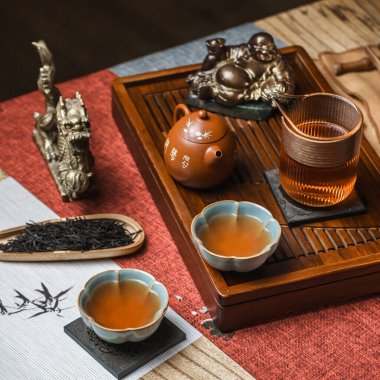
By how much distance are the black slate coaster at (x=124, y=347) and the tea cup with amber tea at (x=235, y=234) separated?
0.18 meters

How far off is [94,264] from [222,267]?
348mm

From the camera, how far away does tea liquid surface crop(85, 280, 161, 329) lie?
1.68 metres

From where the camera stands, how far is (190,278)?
190 centimetres

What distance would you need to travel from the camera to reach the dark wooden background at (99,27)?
10.3ft

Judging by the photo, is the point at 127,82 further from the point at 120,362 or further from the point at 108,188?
the point at 120,362

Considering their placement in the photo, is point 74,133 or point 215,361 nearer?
point 215,361

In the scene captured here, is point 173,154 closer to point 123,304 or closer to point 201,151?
point 201,151

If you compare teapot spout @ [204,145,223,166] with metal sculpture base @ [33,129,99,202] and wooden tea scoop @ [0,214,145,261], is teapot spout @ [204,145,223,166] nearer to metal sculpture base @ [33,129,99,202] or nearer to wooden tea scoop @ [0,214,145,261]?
wooden tea scoop @ [0,214,145,261]

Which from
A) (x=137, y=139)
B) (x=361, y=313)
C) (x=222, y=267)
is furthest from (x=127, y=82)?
(x=361, y=313)

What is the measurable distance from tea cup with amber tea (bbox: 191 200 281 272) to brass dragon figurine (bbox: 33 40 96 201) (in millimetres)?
355

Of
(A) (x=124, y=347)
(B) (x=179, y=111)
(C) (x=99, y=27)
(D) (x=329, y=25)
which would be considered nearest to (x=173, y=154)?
(B) (x=179, y=111)

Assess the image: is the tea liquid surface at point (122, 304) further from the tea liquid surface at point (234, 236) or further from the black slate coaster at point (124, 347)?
the tea liquid surface at point (234, 236)

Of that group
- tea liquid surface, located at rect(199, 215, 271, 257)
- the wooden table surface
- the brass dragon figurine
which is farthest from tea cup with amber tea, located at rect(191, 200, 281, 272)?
the wooden table surface

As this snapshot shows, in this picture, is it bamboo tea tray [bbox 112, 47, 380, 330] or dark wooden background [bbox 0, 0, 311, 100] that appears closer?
bamboo tea tray [bbox 112, 47, 380, 330]
